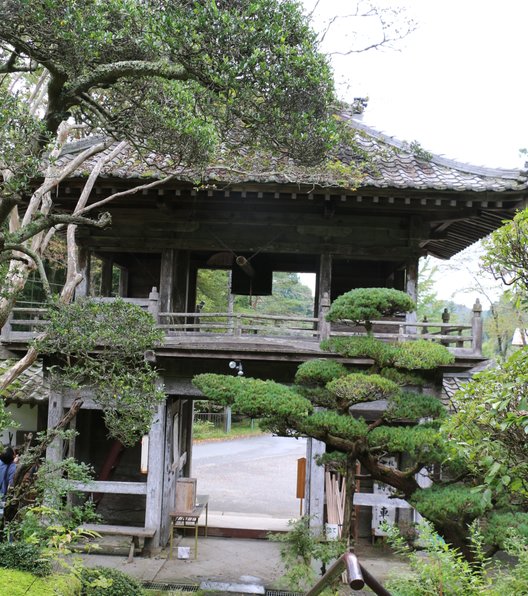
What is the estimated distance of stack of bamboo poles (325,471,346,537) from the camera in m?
10.8

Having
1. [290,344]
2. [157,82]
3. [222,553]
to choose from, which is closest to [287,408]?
[290,344]

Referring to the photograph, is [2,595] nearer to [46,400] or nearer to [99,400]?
[99,400]

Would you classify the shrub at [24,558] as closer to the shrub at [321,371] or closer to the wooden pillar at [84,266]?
the shrub at [321,371]

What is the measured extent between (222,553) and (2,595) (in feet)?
21.1

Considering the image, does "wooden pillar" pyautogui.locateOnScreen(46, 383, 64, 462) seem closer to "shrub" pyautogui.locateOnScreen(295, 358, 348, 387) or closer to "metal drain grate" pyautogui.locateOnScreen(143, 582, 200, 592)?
"metal drain grate" pyautogui.locateOnScreen(143, 582, 200, 592)

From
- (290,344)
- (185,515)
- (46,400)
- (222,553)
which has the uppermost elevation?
(290,344)

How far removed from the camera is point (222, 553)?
10820mm

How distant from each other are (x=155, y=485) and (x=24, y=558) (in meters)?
4.57

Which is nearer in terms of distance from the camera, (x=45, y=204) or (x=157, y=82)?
(x=157, y=82)

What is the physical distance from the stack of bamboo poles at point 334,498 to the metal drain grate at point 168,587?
9.08 ft

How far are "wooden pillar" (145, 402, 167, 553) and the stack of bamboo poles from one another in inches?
126

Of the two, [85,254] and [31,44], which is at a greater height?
[31,44]

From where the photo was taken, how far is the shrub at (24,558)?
18.1 ft

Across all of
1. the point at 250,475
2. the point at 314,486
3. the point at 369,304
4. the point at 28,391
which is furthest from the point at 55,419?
the point at 250,475
